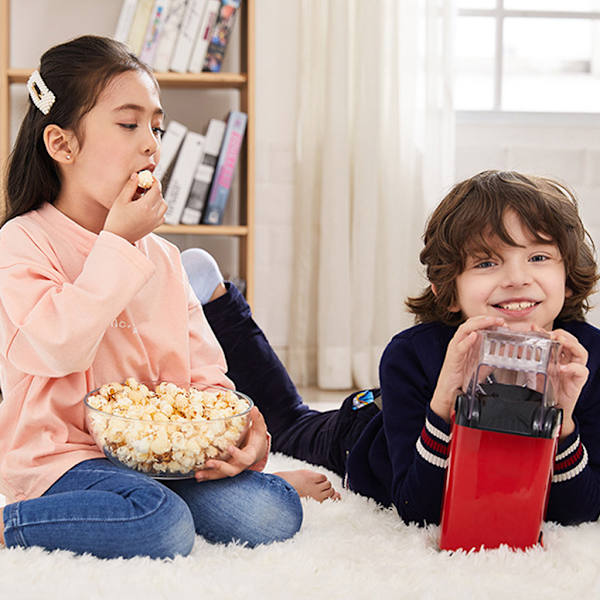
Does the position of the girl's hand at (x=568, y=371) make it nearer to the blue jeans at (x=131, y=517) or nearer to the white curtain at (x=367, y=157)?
the blue jeans at (x=131, y=517)

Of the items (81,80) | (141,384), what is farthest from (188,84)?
(141,384)

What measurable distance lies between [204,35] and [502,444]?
164cm

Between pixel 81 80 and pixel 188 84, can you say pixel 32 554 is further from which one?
pixel 188 84

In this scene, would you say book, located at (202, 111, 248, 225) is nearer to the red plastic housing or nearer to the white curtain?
the white curtain

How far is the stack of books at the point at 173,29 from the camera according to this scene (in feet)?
7.28

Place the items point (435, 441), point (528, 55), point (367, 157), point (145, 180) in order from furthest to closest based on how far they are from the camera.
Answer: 1. point (528, 55)
2. point (367, 157)
3. point (145, 180)
4. point (435, 441)

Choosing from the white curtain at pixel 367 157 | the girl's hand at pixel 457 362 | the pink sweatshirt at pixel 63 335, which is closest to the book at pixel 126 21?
the white curtain at pixel 367 157

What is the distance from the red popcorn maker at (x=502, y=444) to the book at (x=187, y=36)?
154cm

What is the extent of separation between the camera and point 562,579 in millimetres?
929

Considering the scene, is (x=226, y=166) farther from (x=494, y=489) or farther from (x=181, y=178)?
(x=494, y=489)

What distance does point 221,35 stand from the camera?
2262mm

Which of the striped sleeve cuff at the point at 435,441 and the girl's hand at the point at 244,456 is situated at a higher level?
the striped sleeve cuff at the point at 435,441

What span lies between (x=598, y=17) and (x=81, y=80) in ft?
6.62

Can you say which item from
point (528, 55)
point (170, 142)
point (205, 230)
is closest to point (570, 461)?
point (205, 230)
